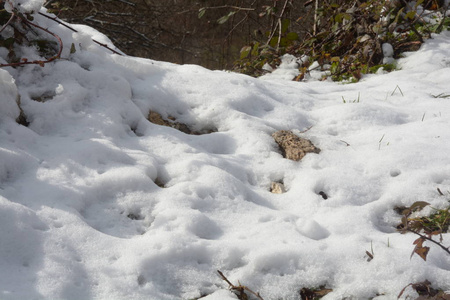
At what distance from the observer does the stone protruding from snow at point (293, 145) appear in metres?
2.50

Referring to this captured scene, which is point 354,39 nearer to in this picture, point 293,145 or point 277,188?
point 293,145

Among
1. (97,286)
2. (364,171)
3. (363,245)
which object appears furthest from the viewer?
(364,171)

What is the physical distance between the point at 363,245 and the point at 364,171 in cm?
66

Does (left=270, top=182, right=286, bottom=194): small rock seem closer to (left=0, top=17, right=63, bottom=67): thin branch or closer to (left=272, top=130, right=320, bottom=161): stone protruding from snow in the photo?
(left=272, top=130, right=320, bottom=161): stone protruding from snow

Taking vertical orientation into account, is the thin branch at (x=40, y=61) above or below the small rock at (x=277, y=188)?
above

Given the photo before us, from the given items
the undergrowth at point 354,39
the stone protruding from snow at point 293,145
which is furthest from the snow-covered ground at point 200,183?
the undergrowth at point 354,39

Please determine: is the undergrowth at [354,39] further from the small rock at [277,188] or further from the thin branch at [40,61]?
the thin branch at [40,61]

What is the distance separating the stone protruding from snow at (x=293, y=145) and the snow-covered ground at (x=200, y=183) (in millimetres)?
47

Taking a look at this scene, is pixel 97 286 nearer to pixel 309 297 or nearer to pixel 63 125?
pixel 309 297

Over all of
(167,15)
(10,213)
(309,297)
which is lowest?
(167,15)

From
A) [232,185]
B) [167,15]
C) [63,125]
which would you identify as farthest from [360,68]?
[167,15]

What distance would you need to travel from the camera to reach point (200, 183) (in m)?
2.10

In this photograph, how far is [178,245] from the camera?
1695 mm

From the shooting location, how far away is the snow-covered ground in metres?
1.59
